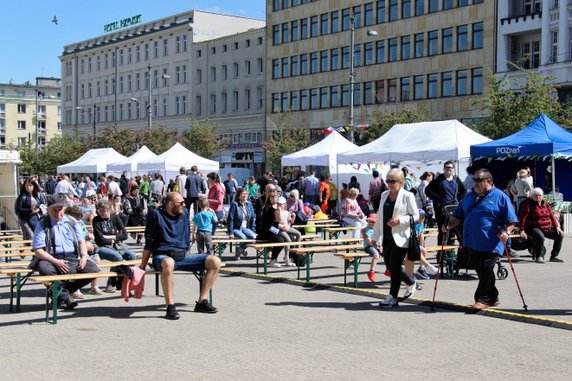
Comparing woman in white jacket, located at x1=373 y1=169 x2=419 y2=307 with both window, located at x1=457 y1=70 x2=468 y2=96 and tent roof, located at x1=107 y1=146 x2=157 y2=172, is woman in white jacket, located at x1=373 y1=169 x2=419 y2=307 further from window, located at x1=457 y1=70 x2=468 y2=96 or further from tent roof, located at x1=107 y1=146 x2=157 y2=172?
window, located at x1=457 y1=70 x2=468 y2=96

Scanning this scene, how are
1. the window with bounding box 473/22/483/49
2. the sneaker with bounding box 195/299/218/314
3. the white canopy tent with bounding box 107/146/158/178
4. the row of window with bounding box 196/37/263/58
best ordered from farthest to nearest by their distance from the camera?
the row of window with bounding box 196/37/263/58
the window with bounding box 473/22/483/49
the white canopy tent with bounding box 107/146/158/178
the sneaker with bounding box 195/299/218/314

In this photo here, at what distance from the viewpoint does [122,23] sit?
9112 cm

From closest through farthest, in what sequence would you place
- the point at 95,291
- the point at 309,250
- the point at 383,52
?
the point at 95,291 → the point at 309,250 → the point at 383,52

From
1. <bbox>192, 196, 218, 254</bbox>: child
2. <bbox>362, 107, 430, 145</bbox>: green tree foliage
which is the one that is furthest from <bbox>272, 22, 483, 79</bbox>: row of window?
<bbox>192, 196, 218, 254</bbox>: child

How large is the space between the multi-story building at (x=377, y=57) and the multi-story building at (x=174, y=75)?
12.8 ft

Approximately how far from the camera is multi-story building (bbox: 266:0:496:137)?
167ft

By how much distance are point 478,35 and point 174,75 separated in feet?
120

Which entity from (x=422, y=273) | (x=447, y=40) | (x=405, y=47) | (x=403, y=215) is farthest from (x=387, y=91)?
(x=403, y=215)

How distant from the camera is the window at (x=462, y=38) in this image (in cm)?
5117

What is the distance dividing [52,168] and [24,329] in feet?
202

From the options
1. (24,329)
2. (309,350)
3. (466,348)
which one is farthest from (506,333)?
(24,329)

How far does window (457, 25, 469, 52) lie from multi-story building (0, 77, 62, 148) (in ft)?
304

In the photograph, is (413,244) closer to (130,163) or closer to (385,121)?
(130,163)

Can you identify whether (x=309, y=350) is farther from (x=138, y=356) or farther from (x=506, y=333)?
(x=506, y=333)
